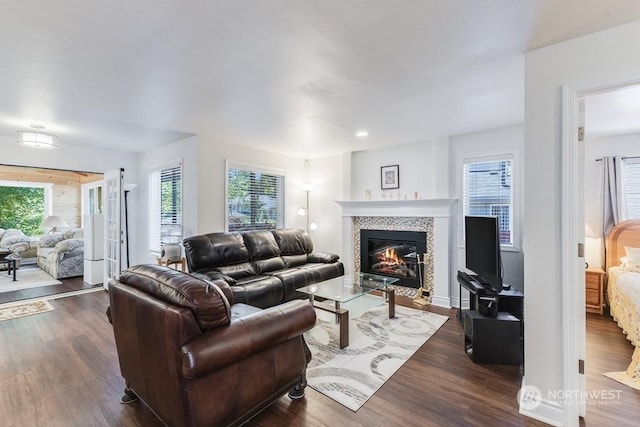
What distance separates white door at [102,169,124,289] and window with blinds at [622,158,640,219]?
24.6 ft

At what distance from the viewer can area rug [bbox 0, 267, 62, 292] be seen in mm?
5312

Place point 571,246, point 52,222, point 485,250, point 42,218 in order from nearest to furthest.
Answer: point 571,246
point 485,250
point 52,222
point 42,218

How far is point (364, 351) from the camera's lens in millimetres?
2834

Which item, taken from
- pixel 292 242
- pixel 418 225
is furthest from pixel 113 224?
pixel 418 225

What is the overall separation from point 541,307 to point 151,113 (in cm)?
411

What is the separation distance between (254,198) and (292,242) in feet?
3.40

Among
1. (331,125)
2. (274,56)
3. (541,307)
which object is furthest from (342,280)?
(274,56)

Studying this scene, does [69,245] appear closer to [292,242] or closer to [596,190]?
[292,242]

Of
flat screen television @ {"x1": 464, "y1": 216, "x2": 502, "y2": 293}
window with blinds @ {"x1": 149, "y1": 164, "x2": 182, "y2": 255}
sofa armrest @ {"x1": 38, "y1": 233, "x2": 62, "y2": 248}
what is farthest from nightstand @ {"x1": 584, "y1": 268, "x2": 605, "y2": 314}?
sofa armrest @ {"x1": 38, "y1": 233, "x2": 62, "y2": 248}

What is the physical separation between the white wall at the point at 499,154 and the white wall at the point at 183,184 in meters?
3.84

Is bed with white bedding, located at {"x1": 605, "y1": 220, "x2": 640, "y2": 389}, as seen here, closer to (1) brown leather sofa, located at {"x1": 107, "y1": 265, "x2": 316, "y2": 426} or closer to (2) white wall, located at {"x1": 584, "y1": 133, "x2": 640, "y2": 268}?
(2) white wall, located at {"x1": 584, "y1": 133, "x2": 640, "y2": 268}

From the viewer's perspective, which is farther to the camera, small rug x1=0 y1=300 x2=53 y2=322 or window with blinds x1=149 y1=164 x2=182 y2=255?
window with blinds x1=149 y1=164 x2=182 y2=255

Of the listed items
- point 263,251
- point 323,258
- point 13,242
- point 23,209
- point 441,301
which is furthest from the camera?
point 23,209

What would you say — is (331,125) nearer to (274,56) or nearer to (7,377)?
(274,56)
